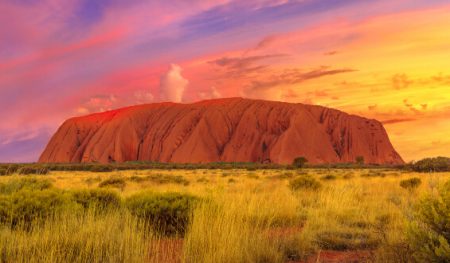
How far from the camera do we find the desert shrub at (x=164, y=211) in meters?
8.77

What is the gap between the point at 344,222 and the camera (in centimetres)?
1002

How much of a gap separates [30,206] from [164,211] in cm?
260

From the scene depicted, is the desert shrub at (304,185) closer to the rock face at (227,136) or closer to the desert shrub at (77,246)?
the desert shrub at (77,246)

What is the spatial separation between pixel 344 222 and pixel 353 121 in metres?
113

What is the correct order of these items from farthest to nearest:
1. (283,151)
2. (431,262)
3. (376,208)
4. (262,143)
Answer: (262,143)
(283,151)
(376,208)
(431,262)

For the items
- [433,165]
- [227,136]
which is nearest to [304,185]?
[433,165]

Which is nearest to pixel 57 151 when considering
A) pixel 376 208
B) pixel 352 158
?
pixel 352 158

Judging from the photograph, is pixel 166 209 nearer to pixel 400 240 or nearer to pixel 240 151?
pixel 400 240

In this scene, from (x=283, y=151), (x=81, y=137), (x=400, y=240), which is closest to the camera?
(x=400, y=240)

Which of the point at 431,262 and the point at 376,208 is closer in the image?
the point at 431,262

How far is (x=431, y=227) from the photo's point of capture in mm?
4988

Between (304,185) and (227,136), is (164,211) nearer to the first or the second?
(304,185)

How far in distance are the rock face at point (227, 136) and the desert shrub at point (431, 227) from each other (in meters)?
91.5

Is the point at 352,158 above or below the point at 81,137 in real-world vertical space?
below
